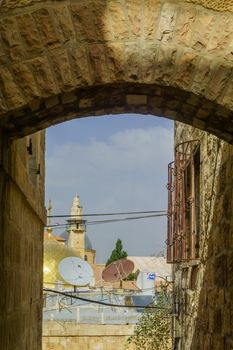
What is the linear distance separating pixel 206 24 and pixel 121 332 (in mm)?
14692

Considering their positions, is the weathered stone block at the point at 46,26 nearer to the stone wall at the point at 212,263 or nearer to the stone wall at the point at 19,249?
the stone wall at the point at 19,249

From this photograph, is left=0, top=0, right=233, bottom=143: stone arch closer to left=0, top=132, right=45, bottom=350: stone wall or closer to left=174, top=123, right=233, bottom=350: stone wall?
left=0, top=132, right=45, bottom=350: stone wall

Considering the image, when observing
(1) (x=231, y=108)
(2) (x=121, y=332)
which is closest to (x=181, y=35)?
(1) (x=231, y=108)

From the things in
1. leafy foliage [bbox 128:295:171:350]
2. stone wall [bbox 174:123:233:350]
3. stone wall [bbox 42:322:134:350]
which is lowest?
stone wall [bbox 42:322:134:350]

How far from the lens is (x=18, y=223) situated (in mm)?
4586

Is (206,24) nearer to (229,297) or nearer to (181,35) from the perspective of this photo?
(181,35)

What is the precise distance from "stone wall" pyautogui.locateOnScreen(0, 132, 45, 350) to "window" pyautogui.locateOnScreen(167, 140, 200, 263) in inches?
56.5

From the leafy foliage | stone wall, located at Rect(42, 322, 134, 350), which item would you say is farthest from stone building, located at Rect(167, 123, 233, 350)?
stone wall, located at Rect(42, 322, 134, 350)

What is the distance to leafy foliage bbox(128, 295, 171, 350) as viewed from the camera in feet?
41.8

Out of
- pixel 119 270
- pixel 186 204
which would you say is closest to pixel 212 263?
pixel 186 204

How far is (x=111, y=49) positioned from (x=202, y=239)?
3352 millimetres

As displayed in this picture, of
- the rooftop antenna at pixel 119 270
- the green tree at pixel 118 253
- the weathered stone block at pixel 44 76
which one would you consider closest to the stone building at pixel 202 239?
the weathered stone block at pixel 44 76

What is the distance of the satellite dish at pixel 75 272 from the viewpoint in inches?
773

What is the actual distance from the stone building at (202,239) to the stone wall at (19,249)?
1474 mm
